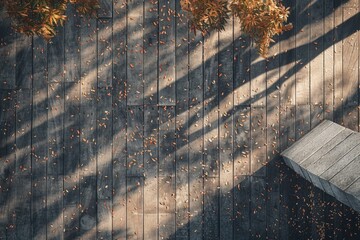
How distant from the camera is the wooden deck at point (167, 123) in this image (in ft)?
19.2

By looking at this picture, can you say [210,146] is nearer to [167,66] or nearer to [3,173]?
[167,66]

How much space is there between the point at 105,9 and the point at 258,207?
361cm

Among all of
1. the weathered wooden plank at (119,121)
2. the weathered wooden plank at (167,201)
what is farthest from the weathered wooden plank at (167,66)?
the weathered wooden plank at (167,201)

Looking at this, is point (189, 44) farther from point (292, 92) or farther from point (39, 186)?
point (39, 186)

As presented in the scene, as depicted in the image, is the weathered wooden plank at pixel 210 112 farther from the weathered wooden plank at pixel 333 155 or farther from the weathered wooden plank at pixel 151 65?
the weathered wooden plank at pixel 333 155

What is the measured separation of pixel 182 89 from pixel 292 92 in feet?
5.25

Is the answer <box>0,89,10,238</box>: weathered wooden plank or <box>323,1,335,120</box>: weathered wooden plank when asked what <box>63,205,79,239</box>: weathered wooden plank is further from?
<box>323,1,335,120</box>: weathered wooden plank

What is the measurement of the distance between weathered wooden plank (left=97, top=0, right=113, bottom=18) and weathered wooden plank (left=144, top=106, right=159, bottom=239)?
147 centimetres

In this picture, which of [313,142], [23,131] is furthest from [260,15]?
[23,131]

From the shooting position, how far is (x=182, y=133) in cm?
588

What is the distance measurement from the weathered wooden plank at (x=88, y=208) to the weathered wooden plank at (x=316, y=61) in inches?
131

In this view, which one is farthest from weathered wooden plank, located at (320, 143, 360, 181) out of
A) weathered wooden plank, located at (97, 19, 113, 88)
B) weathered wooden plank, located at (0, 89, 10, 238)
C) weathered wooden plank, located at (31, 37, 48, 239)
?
weathered wooden plank, located at (0, 89, 10, 238)

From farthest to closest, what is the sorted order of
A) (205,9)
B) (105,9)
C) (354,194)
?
(105,9) < (205,9) < (354,194)

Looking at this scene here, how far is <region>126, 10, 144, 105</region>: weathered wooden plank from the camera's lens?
5.86 meters
